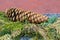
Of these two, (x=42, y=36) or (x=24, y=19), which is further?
(x=24, y=19)

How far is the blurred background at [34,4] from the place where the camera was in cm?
334

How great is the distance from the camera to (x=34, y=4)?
3.49m

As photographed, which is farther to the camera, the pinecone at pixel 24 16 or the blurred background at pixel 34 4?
the blurred background at pixel 34 4

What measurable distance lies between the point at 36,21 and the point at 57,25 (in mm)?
173

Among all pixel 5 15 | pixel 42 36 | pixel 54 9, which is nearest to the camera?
pixel 42 36

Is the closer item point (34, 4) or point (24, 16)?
point (24, 16)

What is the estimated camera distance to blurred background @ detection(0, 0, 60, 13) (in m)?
3.34

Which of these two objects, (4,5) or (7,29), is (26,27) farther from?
(4,5)

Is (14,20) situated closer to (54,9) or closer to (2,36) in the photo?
(2,36)

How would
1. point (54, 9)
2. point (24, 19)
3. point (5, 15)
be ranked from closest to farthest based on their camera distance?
point (24, 19)
point (5, 15)
point (54, 9)

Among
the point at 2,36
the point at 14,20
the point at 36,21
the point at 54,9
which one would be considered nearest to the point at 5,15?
the point at 14,20

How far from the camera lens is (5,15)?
1431mm

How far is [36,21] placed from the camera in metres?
1.31

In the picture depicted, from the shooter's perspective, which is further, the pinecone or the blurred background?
the blurred background
